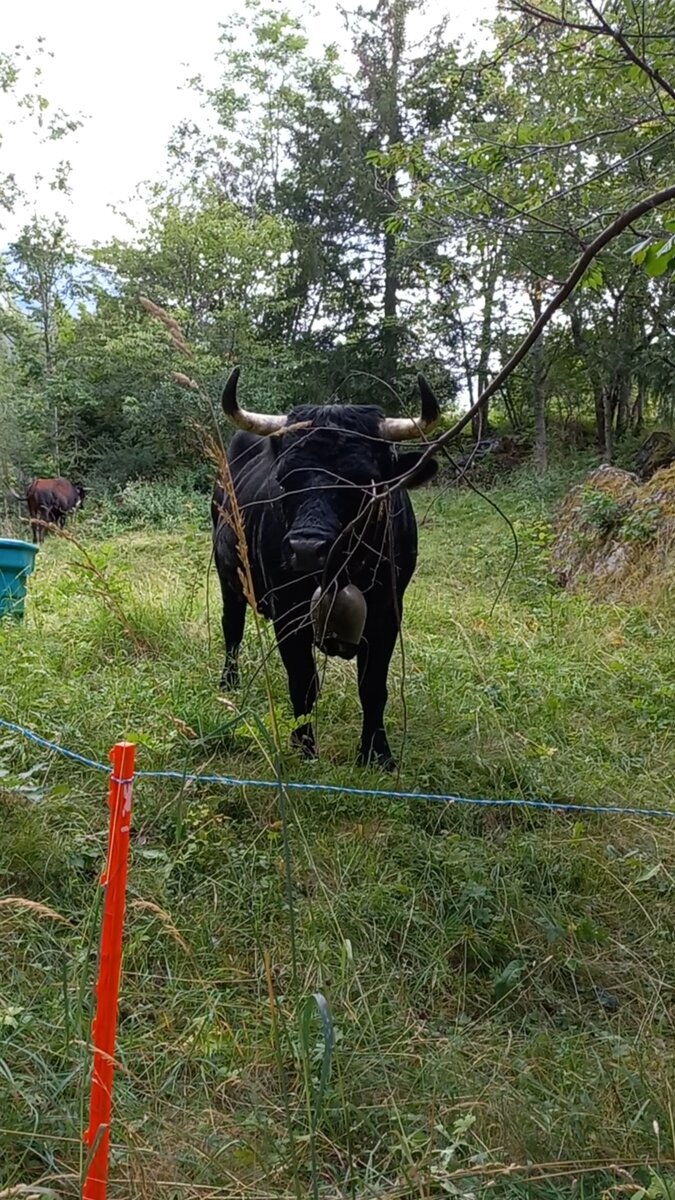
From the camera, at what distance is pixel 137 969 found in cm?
231

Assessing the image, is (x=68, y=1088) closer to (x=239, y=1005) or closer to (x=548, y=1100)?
(x=239, y=1005)

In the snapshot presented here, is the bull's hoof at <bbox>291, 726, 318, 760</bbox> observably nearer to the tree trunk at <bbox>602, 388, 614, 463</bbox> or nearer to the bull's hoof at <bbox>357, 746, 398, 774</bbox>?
the bull's hoof at <bbox>357, 746, 398, 774</bbox>

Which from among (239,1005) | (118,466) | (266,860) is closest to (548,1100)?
(239,1005)

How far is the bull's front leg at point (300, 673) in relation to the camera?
3.79 m

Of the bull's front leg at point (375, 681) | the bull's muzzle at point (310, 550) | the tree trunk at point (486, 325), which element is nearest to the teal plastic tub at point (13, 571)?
the bull's front leg at point (375, 681)

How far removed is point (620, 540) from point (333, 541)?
17.8 feet

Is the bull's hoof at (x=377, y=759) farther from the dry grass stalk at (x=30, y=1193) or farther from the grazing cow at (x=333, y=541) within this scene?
the dry grass stalk at (x=30, y=1193)

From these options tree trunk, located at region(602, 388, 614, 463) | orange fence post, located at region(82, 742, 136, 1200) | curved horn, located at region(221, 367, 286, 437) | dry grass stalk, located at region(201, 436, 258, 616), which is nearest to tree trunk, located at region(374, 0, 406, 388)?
tree trunk, located at region(602, 388, 614, 463)

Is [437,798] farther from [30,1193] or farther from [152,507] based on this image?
[152,507]

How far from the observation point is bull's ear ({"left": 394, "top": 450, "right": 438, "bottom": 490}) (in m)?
3.05

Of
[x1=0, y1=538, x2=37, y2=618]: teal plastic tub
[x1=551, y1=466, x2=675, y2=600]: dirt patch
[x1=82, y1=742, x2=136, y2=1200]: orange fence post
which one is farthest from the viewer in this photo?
[x1=551, y1=466, x2=675, y2=600]: dirt patch

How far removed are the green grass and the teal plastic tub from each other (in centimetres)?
83

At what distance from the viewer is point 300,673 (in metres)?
→ 3.88

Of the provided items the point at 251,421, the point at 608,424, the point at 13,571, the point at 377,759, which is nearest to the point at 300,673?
the point at 377,759
